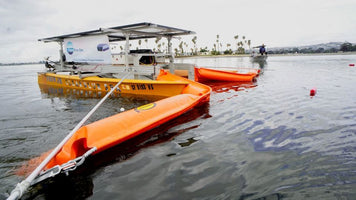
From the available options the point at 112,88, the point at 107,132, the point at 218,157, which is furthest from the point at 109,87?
the point at 218,157

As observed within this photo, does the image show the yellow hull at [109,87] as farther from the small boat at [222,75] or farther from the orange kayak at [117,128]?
the small boat at [222,75]

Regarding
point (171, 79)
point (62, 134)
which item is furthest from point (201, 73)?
point (62, 134)

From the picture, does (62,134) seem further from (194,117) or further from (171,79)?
(171,79)

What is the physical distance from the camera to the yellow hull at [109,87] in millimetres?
8602

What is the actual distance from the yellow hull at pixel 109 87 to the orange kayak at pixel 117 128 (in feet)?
7.78

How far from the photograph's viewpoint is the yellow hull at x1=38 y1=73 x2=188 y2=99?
860cm

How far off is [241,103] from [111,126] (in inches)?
198

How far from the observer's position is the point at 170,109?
5.57m

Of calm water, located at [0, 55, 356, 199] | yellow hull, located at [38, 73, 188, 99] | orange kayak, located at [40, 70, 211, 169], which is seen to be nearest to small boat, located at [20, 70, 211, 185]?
orange kayak, located at [40, 70, 211, 169]

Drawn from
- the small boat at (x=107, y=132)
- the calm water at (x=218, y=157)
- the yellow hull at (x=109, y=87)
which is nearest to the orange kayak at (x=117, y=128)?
the small boat at (x=107, y=132)

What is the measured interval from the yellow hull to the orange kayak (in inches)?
93.3

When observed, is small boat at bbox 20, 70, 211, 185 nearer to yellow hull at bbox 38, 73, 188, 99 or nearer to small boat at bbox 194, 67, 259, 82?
yellow hull at bbox 38, 73, 188, 99

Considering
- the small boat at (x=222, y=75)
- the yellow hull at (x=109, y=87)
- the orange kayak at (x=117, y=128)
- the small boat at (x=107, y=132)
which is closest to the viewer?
the small boat at (x=107, y=132)

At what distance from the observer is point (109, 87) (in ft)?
33.2
